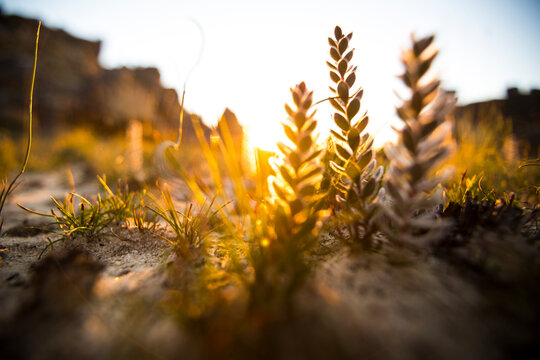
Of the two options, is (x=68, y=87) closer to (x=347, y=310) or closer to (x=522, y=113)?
(x=347, y=310)

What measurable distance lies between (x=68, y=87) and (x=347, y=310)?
1967 centimetres

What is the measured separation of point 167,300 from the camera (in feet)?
2.69

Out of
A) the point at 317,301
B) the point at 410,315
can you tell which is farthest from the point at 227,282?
the point at 410,315

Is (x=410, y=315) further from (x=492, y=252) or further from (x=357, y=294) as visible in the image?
(x=492, y=252)

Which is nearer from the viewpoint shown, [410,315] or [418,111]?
[410,315]

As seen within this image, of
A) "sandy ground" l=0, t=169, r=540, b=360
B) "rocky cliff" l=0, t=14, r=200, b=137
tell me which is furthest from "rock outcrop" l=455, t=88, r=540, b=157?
"rocky cliff" l=0, t=14, r=200, b=137

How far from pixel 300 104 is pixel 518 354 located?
0.93m

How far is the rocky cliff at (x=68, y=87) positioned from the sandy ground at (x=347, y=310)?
1151 centimetres

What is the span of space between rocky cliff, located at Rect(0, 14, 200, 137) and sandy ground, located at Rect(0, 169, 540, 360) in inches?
453

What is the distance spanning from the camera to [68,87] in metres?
14.4

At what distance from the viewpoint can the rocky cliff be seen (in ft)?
39.1

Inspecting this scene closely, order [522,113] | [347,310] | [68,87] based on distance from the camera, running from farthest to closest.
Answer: [68,87] < [522,113] < [347,310]

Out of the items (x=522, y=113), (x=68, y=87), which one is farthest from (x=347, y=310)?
(x=68, y=87)

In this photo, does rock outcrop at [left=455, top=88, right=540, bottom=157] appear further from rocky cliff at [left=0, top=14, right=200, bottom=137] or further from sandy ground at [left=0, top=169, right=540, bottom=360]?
rocky cliff at [left=0, top=14, right=200, bottom=137]
